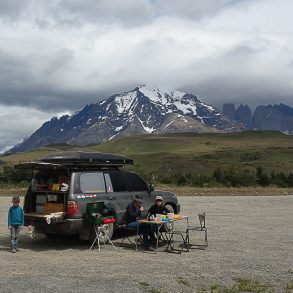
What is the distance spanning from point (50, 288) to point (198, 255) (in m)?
4.43

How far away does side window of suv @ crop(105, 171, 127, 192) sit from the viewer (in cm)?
1415

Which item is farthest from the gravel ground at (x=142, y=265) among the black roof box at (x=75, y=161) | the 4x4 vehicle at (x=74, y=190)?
the black roof box at (x=75, y=161)

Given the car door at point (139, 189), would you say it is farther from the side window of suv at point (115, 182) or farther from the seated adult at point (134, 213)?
the seated adult at point (134, 213)

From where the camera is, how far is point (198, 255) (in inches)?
457

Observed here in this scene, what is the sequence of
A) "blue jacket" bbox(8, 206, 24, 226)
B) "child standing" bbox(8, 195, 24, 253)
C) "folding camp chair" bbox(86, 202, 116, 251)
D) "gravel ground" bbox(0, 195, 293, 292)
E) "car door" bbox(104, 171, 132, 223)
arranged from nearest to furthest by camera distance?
"gravel ground" bbox(0, 195, 293, 292), "child standing" bbox(8, 195, 24, 253), "blue jacket" bbox(8, 206, 24, 226), "folding camp chair" bbox(86, 202, 116, 251), "car door" bbox(104, 171, 132, 223)

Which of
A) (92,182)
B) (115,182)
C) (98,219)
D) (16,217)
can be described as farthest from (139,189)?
(16,217)

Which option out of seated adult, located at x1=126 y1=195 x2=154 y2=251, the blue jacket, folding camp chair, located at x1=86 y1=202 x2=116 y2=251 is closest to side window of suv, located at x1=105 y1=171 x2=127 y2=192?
seated adult, located at x1=126 y1=195 x2=154 y2=251

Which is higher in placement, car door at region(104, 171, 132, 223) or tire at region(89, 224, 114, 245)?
car door at region(104, 171, 132, 223)

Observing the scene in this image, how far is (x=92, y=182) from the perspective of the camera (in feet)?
44.6

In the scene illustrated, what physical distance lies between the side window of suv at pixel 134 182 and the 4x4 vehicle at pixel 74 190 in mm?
34

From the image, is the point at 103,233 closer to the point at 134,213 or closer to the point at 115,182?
the point at 134,213

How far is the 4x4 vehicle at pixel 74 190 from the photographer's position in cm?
1277

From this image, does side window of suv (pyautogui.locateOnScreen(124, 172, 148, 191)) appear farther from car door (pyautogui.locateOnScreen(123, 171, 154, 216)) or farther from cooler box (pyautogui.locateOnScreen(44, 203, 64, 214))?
cooler box (pyautogui.locateOnScreen(44, 203, 64, 214))

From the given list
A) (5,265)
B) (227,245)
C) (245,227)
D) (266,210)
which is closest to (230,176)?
Result: (266,210)
